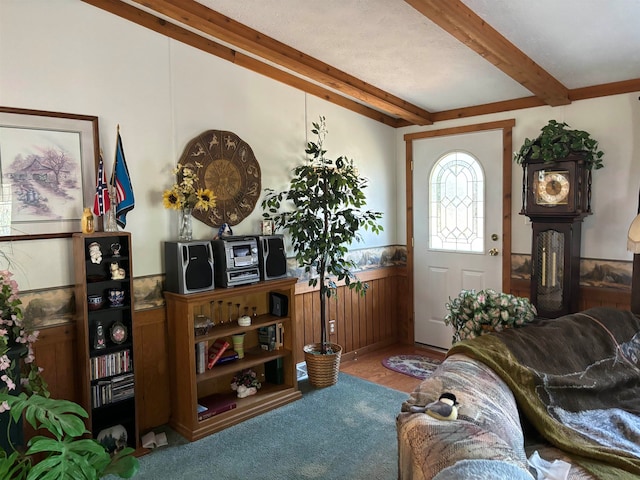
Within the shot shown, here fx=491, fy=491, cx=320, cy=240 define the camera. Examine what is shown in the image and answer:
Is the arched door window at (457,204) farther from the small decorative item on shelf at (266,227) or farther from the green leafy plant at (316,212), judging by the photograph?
the small decorative item on shelf at (266,227)

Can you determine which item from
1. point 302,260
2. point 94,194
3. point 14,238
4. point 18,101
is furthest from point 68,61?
point 302,260

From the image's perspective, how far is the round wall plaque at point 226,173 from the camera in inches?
134

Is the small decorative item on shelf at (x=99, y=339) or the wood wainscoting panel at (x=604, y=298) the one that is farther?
the wood wainscoting panel at (x=604, y=298)

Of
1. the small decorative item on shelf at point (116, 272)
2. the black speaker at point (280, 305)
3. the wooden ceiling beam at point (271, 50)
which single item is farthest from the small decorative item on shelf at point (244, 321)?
the wooden ceiling beam at point (271, 50)

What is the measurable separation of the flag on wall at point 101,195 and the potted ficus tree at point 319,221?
121 centimetres

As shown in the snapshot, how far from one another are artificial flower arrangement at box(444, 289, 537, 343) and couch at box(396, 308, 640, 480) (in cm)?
9

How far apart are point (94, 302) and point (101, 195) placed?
616mm

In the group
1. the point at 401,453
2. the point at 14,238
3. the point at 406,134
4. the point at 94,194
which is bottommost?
the point at 401,453

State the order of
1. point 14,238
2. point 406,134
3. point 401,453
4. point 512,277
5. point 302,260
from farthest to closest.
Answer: point 406,134
point 512,277
point 302,260
point 14,238
point 401,453

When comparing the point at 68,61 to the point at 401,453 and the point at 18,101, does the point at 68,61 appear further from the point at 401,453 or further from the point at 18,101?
the point at 401,453

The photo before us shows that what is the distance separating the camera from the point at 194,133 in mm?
3389

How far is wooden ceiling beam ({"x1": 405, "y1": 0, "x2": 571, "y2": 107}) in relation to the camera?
8.03ft

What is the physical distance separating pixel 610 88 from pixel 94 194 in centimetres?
361

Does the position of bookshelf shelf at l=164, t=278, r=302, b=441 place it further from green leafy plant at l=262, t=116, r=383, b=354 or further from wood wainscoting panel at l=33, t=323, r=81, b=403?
wood wainscoting panel at l=33, t=323, r=81, b=403
